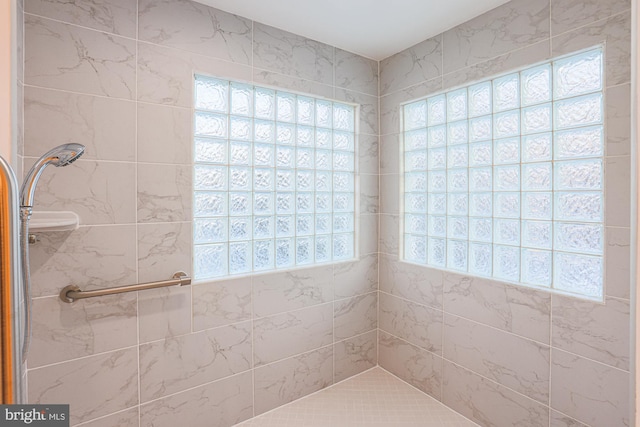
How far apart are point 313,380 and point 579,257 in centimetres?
163

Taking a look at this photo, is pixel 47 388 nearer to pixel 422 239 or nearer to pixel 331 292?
pixel 331 292

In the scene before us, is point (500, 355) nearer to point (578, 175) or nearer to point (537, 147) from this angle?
point (578, 175)

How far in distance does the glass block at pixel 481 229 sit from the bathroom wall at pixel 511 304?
241 mm

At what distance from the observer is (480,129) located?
1.87m

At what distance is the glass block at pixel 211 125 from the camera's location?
1.75m

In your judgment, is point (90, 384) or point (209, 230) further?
point (209, 230)

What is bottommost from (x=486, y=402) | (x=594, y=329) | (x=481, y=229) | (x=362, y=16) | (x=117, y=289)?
(x=486, y=402)

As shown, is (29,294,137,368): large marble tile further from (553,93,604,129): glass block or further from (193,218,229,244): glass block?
(553,93,604,129): glass block

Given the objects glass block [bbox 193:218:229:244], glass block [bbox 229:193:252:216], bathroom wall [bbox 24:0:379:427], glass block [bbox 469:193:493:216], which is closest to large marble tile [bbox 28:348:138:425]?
bathroom wall [bbox 24:0:379:427]

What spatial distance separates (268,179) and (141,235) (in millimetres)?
746

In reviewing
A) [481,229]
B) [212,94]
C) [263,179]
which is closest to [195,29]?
[212,94]

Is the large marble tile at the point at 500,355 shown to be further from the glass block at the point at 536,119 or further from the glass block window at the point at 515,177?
the glass block at the point at 536,119

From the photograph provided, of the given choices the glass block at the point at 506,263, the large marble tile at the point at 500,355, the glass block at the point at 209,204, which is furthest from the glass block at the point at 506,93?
the glass block at the point at 209,204

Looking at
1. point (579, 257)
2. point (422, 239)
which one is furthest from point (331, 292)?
point (579, 257)
